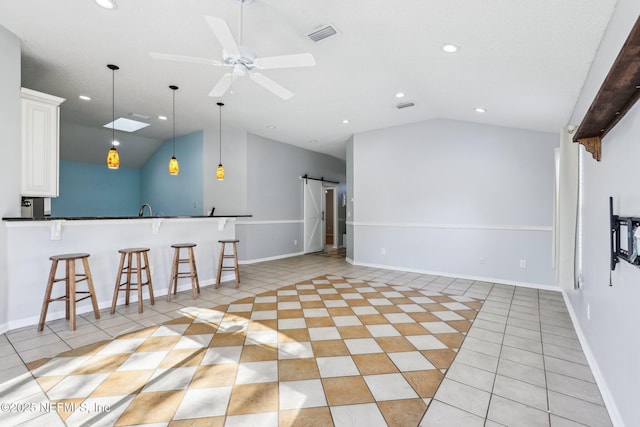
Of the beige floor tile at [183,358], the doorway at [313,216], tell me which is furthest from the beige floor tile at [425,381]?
the doorway at [313,216]

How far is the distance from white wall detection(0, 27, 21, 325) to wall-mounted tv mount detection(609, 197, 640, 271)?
4678 mm

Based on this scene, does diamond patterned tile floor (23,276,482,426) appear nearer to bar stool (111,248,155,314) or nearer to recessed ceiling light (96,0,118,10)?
bar stool (111,248,155,314)

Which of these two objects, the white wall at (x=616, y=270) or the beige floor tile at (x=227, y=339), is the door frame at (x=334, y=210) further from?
the white wall at (x=616, y=270)

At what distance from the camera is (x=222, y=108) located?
5039 millimetres

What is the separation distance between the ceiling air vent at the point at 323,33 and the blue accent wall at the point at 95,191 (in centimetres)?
763

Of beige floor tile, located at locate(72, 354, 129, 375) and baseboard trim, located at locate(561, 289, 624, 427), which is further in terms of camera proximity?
beige floor tile, located at locate(72, 354, 129, 375)

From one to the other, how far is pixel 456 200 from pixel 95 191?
29.1 feet

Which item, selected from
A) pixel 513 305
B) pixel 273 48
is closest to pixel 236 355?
pixel 273 48

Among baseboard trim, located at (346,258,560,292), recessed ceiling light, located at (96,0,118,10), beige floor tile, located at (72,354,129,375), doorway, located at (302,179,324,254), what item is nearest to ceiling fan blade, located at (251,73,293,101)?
recessed ceiling light, located at (96,0,118,10)

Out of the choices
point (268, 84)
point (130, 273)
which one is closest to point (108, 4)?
point (268, 84)

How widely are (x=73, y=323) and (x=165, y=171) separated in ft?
17.8

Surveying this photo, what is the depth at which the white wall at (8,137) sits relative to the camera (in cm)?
277

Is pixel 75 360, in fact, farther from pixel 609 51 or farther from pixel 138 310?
pixel 609 51

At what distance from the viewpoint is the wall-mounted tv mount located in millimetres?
1357
